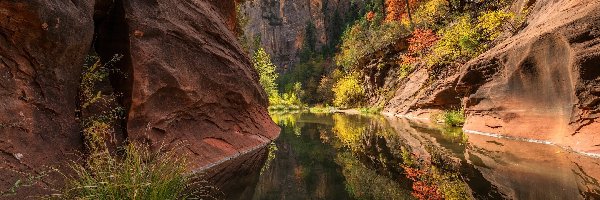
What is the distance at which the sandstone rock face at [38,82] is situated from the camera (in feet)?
23.0

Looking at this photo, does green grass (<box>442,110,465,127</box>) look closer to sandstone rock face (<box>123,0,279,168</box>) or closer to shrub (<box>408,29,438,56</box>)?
sandstone rock face (<box>123,0,279,168</box>)

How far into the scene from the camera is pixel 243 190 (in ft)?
28.9

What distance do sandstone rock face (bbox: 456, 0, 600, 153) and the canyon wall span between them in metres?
10.3

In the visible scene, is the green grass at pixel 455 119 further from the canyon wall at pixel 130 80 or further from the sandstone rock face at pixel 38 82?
the sandstone rock face at pixel 38 82

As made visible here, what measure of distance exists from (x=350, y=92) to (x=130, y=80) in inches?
1953

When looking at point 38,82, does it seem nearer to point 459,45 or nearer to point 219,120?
point 219,120

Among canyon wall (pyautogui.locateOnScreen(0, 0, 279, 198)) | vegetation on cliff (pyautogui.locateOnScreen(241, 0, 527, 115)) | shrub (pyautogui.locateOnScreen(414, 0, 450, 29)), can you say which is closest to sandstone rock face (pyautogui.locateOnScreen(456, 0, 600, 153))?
vegetation on cliff (pyautogui.locateOnScreen(241, 0, 527, 115))

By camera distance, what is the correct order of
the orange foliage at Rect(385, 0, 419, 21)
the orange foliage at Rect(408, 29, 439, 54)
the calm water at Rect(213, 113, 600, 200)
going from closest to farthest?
the calm water at Rect(213, 113, 600, 200) < the orange foliage at Rect(408, 29, 439, 54) < the orange foliage at Rect(385, 0, 419, 21)

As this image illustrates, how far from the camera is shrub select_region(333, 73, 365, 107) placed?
56656 millimetres

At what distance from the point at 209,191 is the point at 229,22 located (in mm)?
13340

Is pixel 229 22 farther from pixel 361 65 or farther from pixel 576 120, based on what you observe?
pixel 361 65

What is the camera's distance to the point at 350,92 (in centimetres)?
5853

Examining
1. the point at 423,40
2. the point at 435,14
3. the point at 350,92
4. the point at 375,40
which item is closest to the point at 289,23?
the point at 350,92

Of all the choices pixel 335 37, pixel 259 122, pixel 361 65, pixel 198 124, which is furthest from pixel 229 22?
pixel 335 37
